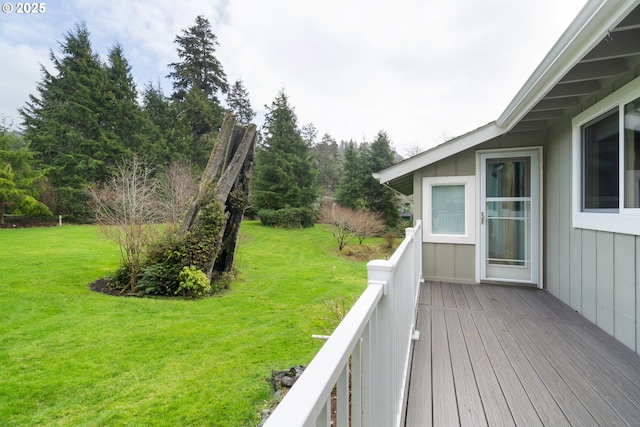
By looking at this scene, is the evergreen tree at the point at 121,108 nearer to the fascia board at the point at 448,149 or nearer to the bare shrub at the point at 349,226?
the bare shrub at the point at 349,226

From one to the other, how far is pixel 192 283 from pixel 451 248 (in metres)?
5.30

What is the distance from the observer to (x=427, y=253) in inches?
207

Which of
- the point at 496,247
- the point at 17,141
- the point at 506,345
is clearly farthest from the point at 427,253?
the point at 17,141

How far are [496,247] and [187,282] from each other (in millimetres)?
6071

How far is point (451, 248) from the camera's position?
16.8 ft

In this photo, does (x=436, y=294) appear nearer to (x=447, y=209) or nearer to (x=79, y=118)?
(x=447, y=209)

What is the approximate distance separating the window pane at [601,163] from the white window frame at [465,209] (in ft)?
5.47

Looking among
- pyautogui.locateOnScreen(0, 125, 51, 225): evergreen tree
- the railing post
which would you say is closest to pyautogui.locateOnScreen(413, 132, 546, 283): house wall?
the railing post

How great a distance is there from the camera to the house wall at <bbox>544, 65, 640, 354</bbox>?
8.56 feet

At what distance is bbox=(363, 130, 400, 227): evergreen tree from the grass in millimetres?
A: 10974

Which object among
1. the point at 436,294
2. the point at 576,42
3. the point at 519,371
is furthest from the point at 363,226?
the point at 576,42

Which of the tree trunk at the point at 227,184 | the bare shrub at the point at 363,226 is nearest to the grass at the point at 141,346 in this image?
the tree trunk at the point at 227,184

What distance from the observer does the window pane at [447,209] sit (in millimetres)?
5113

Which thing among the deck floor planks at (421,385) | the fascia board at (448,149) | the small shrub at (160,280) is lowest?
the small shrub at (160,280)
